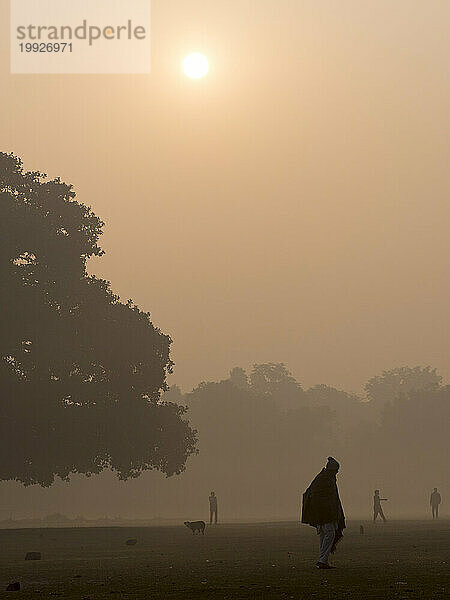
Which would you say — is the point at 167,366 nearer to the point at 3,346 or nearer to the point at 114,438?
the point at 114,438

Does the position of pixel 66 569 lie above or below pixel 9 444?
below

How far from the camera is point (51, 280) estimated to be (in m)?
49.1

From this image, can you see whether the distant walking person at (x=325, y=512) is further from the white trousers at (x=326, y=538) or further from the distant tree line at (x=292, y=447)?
the distant tree line at (x=292, y=447)

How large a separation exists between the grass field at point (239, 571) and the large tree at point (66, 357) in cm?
735

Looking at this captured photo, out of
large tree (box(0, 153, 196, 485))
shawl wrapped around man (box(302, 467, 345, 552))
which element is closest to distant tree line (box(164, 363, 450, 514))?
large tree (box(0, 153, 196, 485))

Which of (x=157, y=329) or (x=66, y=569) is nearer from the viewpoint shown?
(x=66, y=569)

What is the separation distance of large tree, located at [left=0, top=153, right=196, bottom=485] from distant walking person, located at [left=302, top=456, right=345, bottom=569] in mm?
25228

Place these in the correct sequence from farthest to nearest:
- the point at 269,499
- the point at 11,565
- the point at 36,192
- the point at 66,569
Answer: the point at 269,499 < the point at 36,192 < the point at 11,565 < the point at 66,569

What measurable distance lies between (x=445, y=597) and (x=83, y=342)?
33.7 metres

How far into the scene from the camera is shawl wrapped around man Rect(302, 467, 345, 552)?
76.8ft

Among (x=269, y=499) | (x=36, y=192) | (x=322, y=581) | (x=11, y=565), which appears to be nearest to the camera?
(x=322, y=581)

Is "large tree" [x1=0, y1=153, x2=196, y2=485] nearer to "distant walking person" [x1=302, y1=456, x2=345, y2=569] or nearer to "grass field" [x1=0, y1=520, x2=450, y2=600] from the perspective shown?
"grass field" [x1=0, y1=520, x2=450, y2=600]

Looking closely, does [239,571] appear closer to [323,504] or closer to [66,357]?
[323,504]

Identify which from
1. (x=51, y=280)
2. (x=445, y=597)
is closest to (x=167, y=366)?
(x=51, y=280)
